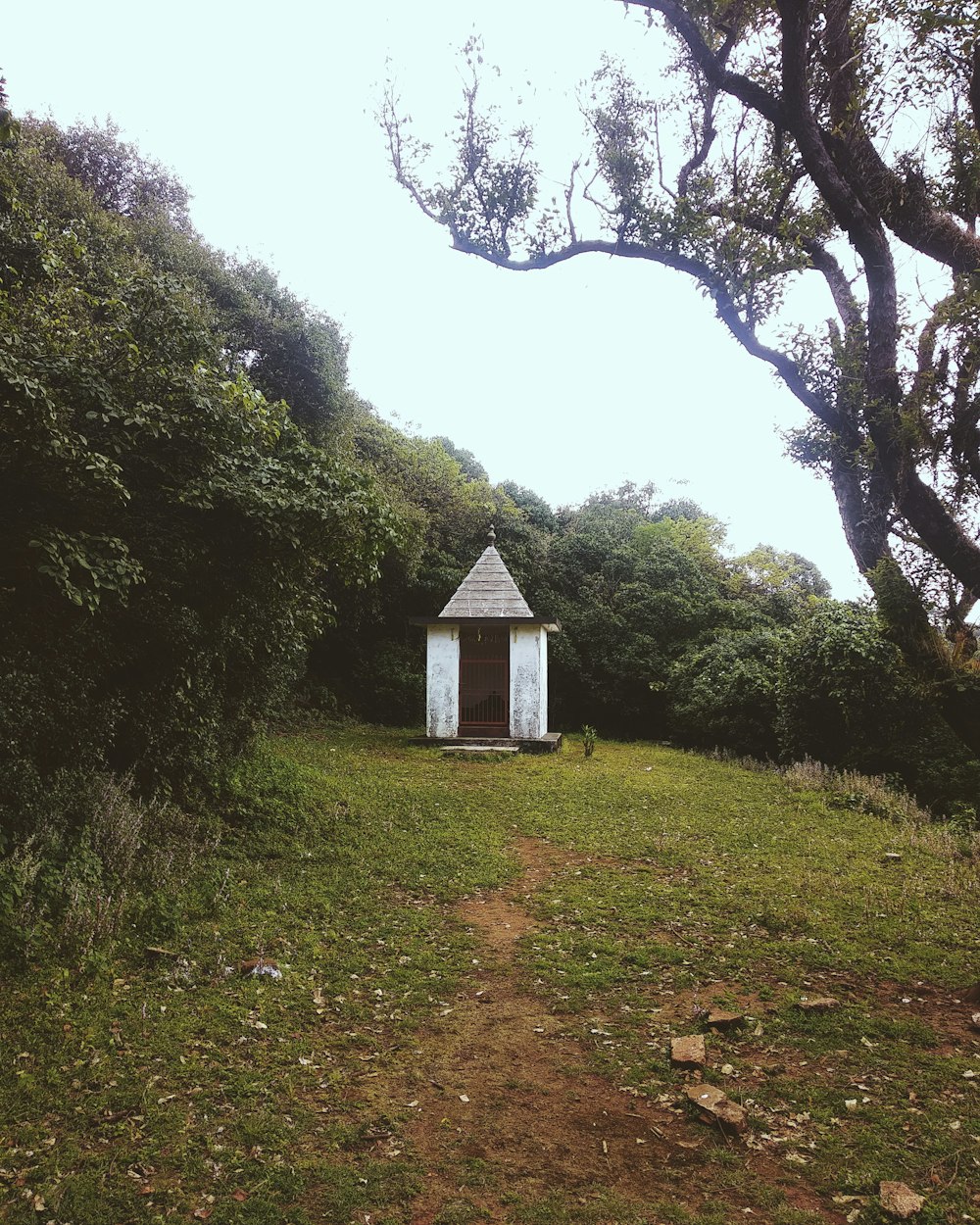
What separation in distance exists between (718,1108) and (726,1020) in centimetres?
94

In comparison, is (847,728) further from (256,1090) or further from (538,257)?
(256,1090)

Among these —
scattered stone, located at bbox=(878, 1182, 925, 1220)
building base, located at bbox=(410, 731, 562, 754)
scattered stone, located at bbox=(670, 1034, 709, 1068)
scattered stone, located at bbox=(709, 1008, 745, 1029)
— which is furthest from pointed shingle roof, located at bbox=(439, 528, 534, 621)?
scattered stone, located at bbox=(878, 1182, 925, 1220)

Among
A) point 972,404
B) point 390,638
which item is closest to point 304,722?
point 390,638

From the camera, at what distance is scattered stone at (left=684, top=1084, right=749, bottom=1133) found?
11.6 feet

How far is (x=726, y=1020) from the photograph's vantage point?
449 cm

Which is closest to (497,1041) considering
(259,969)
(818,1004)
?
(259,969)

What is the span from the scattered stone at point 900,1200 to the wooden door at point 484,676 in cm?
1593

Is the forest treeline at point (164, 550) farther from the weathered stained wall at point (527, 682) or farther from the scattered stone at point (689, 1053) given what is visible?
the scattered stone at point (689, 1053)

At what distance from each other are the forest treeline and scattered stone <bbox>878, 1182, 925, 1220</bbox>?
5.12 metres

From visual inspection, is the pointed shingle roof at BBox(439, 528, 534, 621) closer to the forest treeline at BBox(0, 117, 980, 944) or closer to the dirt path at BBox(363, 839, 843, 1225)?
the forest treeline at BBox(0, 117, 980, 944)

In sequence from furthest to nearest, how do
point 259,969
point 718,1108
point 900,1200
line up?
→ point 259,969 → point 718,1108 → point 900,1200

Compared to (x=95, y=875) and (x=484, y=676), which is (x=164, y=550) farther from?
(x=484, y=676)

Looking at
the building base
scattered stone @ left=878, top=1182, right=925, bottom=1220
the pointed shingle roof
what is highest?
the pointed shingle roof

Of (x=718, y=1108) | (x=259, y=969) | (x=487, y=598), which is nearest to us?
(x=718, y=1108)
